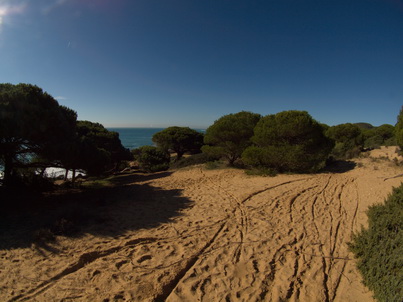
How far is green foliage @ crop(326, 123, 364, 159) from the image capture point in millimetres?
16583

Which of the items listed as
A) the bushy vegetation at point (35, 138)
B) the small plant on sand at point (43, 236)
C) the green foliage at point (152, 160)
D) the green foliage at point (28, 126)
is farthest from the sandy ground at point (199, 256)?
the green foliage at point (152, 160)

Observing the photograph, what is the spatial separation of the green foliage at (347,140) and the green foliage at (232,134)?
920 centimetres

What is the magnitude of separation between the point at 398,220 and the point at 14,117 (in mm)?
9410

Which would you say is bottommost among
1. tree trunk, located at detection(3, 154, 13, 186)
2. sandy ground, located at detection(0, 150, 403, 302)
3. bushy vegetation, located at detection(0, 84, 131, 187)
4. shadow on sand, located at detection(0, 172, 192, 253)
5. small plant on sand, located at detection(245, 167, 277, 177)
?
sandy ground, located at detection(0, 150, 403, 302)

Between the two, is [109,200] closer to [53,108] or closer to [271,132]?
[53,108]

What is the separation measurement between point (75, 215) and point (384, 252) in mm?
6519

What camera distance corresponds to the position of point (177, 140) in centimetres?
2211

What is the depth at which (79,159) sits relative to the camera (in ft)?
22.7

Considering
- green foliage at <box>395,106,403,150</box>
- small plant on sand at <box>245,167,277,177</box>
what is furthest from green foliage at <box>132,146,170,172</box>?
green foliage at <box>395,106,403,150</box>

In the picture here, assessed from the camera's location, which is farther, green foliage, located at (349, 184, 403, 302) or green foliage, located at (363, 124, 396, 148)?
green foliage, located at (363, 124, 396, 148)

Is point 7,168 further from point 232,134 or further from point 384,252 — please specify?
point 232,134

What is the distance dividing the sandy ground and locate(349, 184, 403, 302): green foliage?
228 millimetres

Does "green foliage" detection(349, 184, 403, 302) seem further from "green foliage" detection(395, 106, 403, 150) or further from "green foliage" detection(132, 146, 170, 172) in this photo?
"green foliage" detection(132, 146, 170, 172)

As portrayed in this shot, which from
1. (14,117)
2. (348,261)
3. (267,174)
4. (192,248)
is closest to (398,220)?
(348,261)
